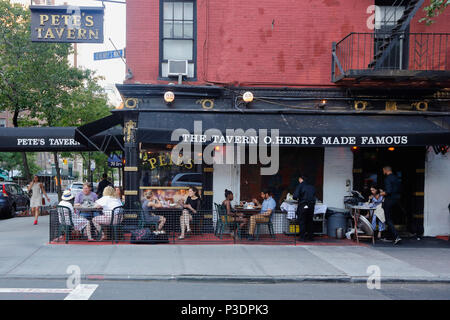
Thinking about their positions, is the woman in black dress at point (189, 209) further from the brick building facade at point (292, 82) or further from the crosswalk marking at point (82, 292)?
the crosswalk marking at point (82, 292)

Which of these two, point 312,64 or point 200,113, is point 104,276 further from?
point 312,64

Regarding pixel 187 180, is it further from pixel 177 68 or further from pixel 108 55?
pixel 108 55

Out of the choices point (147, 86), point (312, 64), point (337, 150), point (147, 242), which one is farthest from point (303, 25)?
point (147, 242)

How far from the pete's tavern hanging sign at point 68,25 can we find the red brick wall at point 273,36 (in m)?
1.77

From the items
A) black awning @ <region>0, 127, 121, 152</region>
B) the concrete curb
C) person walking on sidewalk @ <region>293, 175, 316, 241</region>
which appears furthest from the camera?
black awning @ <region>0, 127, 121, 152</region>

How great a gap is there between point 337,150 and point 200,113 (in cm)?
443

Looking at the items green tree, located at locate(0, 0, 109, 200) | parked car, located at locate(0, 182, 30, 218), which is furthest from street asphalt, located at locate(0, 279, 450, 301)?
green tree, located at locate(0, 0, 109, 200)

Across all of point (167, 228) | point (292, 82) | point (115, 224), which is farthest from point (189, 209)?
point (292, 82)

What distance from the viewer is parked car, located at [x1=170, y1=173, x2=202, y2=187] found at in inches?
436

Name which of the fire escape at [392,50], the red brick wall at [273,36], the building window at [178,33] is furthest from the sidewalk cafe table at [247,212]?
the fire escape at [392,50]

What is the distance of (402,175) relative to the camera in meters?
11.5

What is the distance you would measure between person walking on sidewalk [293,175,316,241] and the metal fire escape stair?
409 centimetres

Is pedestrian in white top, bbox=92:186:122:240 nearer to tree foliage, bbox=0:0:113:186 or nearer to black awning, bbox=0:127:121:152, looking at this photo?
black awning, bbox=0:127:121:152

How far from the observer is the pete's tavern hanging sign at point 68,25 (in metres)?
9.65
